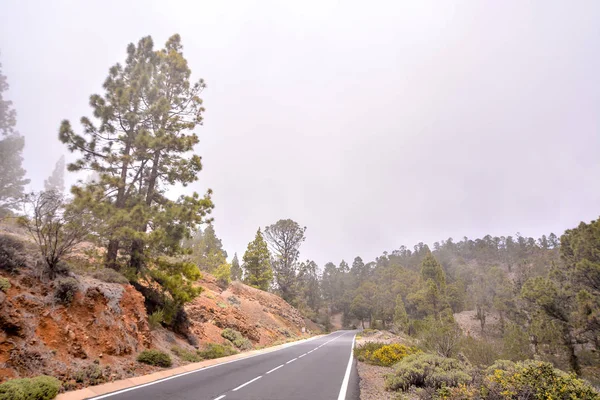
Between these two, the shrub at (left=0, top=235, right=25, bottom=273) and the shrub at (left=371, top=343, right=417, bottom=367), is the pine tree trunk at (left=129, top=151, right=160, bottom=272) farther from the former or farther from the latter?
the shrub at (left=371, top=343, right=417, bottom=367)

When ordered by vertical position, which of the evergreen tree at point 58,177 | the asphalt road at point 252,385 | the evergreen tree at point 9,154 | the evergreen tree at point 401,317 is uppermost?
the evergreen tree at point 58,177

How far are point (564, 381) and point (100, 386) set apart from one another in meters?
11.0

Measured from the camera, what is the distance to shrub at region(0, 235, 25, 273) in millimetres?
10133

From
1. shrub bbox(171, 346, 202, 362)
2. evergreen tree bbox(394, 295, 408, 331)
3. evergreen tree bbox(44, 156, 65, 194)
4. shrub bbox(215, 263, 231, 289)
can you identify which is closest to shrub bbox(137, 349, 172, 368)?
shrub bbox(171, 346, 202, 362)

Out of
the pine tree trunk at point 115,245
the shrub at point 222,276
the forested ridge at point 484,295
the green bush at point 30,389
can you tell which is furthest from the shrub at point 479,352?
the shrub at point 222,276

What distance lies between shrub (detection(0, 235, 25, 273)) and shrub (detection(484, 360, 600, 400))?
13849 mm

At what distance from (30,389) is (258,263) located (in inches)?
1730

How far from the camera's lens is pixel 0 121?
38.9m

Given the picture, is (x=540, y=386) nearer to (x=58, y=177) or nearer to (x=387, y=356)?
(x=387, y=356)

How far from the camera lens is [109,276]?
13.6 m

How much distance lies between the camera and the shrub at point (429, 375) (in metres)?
8.54

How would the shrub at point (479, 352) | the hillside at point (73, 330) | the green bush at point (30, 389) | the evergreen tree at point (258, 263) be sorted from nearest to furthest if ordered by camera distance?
the green bush at point (30, 389) → the hillside at point (73, 330) → the shrub at point (479, 352) → the evergreen tree at point (258, 263)

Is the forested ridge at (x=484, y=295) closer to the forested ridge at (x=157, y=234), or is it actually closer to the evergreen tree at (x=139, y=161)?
the forested ridge at (x=157, y=234)

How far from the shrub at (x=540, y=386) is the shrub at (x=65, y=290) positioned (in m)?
12.5
